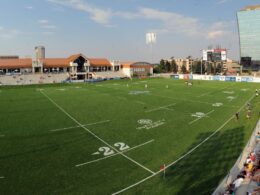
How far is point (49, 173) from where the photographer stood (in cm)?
1397

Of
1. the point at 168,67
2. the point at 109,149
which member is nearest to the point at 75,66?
the point at 168,67

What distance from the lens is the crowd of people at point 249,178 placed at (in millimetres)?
11590

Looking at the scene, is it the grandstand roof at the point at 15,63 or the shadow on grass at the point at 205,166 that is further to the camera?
the grandstand roof at the point at 15,63

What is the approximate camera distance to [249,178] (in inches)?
509

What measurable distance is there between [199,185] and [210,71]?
12955cm

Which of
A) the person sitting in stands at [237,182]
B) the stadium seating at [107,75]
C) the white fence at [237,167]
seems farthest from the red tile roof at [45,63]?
the person sitting in stands at [237,182]

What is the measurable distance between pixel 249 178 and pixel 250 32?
172m

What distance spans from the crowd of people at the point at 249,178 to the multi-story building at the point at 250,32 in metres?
151

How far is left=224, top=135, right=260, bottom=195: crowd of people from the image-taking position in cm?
1159

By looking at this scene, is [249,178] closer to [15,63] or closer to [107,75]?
[15,63]

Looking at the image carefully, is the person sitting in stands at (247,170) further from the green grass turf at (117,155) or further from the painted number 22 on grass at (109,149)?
the painted number 22 on grass at (109,149)

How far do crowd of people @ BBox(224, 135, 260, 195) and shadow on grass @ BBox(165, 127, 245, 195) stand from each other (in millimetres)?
957

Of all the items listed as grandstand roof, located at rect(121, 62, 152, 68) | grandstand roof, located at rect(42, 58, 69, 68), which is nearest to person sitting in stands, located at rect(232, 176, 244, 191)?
grandstand roof, located at rect(42, 58, 69, 68)

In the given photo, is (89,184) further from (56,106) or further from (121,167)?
(56,106)
